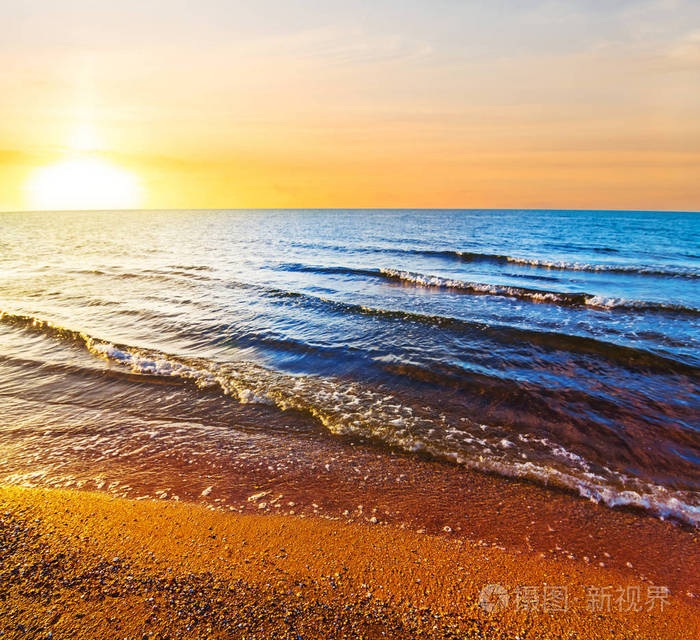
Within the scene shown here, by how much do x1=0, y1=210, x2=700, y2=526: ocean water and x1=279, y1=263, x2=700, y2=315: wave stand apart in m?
0.17

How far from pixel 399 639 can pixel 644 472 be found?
532 cm

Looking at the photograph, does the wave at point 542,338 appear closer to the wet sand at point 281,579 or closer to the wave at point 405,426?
the wave at point 405,426

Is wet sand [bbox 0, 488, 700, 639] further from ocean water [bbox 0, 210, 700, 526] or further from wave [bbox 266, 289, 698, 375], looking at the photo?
wave [bbox 266, 289, 698, 375]

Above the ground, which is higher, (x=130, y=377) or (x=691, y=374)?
(x=691, y=374)

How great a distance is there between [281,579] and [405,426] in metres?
3.99

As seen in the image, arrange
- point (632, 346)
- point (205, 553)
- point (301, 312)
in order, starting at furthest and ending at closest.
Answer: point (301, 312) → point (632, 346) → point (205, 553)

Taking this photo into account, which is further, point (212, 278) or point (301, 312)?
point (212, 278)

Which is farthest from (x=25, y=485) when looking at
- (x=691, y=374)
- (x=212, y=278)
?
(x=212, y=278)

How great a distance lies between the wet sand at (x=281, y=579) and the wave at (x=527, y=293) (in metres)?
14.9

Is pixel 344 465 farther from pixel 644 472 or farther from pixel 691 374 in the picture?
pixel 691 374

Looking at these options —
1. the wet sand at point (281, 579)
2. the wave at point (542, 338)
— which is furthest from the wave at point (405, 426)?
the wave at point (542, 338)

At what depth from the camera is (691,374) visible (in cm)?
985

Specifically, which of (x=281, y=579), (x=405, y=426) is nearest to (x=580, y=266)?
(x=405, y=426)

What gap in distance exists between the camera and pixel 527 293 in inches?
738
